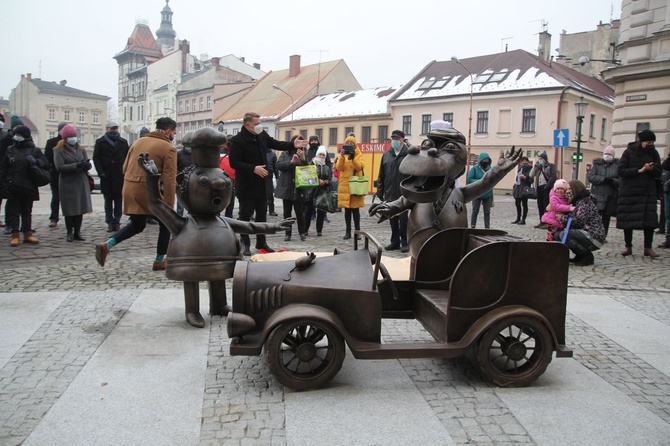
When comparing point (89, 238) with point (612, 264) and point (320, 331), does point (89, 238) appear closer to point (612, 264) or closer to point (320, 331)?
point (320, 331)

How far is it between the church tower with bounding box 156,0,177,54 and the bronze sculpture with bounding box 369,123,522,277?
380 ft

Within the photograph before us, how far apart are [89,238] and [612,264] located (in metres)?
8.39

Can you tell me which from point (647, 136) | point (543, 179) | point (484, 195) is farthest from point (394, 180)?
point (543, 179)

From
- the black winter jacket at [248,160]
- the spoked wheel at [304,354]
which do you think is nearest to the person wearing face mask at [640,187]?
the black winter jacket at [248,160]

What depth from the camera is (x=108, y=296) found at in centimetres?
578

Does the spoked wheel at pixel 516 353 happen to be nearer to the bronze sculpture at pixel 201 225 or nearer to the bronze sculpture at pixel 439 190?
the bronze sculpture at pixel 439 190

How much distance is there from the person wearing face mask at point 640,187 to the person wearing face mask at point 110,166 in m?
8.56

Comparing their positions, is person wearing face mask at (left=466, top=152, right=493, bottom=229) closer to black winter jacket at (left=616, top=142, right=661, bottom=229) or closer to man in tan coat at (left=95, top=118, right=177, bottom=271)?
black winter jacket at (left=616, top=142, right=661, bottom=229)

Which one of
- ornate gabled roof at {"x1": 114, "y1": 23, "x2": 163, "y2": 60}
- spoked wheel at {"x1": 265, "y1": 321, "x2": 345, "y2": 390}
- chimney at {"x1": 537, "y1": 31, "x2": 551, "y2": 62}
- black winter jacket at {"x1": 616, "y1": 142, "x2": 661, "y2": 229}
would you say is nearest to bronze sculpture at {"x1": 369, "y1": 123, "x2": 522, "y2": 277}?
spoked wheel at {"x1": 265, "y1": 321, "x2": 345, "y2": 390}

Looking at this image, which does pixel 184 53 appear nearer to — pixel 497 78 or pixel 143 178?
pixel 497 78

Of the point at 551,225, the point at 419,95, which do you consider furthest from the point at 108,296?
the point at 419,95

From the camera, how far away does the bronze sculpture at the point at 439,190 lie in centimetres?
516

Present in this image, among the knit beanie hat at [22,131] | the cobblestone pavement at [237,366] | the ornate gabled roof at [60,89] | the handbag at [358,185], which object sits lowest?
the cobblestone pavement at [237,366]

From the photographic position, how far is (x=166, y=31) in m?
114
